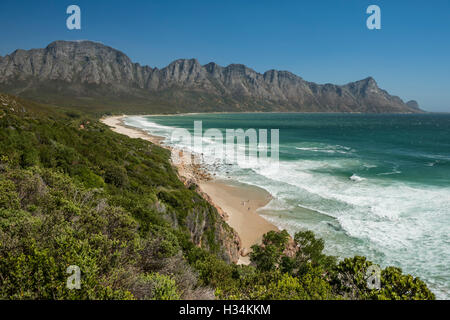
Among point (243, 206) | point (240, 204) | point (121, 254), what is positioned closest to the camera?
point (121, 254)

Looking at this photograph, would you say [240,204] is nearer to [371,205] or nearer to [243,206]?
[243,206]

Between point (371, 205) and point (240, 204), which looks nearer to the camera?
point (371, 205)

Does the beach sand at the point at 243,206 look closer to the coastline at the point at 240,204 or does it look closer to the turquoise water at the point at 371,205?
the coastline at the point at 240,204

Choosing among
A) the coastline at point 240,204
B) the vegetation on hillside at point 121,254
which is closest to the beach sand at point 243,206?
the coastline at point 240,204

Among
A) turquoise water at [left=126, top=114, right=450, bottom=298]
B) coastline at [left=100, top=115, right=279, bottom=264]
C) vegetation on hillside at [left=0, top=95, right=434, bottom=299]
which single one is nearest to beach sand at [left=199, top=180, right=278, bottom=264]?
coastline at [left=100, top=115, right=279, bottom=264]

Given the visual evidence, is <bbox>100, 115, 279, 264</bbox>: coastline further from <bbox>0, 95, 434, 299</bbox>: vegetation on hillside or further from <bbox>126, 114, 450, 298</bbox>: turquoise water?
<bbox>0, 95, 434, 299</bbox>: vegetation on hillside

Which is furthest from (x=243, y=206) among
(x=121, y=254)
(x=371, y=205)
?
(x=121, y=254)
